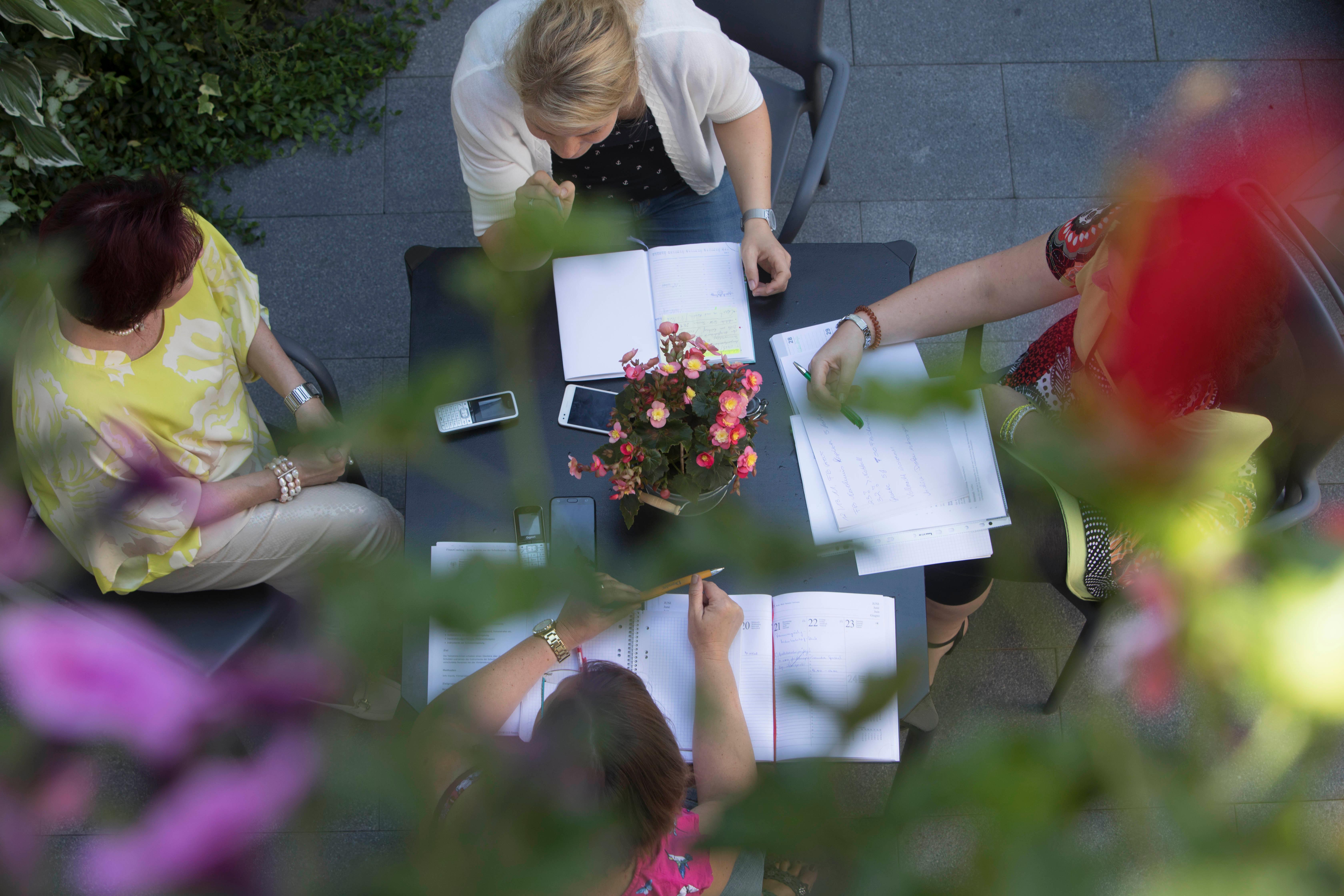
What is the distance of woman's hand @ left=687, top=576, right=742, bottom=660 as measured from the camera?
3.92 feet

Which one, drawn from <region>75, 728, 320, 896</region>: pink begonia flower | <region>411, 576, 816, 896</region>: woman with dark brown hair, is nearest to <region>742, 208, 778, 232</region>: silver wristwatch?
<region>411, 576, 816, 896</region>: woman with dark brown hair

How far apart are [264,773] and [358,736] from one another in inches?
4.7

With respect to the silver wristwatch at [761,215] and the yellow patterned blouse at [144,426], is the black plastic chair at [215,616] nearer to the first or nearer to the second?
the yellow patterned blouse at [144,426]

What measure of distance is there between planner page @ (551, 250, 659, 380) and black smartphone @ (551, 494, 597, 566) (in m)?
0.24

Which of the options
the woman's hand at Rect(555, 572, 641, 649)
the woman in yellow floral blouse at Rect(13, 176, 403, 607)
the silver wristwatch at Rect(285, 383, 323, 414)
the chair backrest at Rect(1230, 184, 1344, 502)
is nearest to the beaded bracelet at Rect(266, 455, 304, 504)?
the woman in yellow floral blouse at Rect(13, 176, 403, 607)

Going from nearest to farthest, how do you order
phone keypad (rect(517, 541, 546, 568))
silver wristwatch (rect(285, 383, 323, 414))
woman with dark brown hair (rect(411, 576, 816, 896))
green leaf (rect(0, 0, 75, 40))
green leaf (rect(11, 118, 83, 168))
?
woman with dark brown hair (rect(411, 576, 816, 896)), phone keypad (rect(517, 541, 546, 568)), silver wristwatch (rect(285, 383, 323, 414)), green leaf (rect(0, 0, 75, 40)), green leaf (rect(11, 118, 83, 168))

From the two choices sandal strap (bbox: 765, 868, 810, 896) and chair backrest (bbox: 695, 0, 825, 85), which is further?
chair backrest (bbox: 695, 0, 825, 85)

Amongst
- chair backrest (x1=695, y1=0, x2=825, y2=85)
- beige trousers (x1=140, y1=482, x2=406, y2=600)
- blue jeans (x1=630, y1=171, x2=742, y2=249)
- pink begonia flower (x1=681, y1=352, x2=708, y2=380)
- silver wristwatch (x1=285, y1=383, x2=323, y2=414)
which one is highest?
chair backrest (x1=695, y1=0, x2=825, y2=85)

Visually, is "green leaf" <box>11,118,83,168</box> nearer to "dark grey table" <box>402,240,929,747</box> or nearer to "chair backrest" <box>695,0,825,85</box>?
"dark grey table" <box>402,240,929,747</box>

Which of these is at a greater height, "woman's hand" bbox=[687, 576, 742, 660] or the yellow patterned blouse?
the yellow patterned blouse

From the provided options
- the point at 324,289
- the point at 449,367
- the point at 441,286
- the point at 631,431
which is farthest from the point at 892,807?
the point at 324,289

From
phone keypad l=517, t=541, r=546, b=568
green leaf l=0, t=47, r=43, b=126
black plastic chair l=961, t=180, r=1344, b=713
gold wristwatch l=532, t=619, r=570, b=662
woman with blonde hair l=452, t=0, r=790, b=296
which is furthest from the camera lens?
green leaf l=0, t=47, r=43, b=126

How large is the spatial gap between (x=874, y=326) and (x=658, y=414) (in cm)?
53

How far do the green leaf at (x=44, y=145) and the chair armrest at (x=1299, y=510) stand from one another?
287 centimetres
